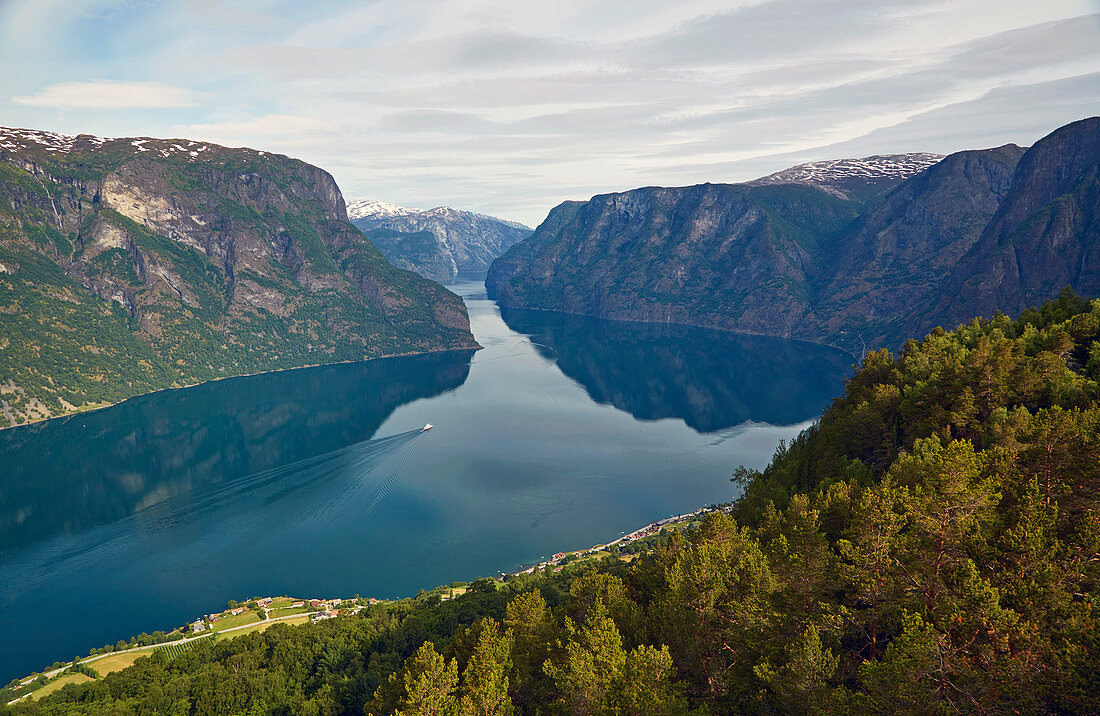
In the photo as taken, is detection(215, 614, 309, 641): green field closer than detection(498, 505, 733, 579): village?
Yes

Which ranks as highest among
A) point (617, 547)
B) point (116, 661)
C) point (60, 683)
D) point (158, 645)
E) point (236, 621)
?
point (60, 683)

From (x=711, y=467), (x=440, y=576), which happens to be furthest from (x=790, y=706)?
(x=711, y=467)

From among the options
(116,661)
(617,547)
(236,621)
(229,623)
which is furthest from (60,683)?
(617,547)

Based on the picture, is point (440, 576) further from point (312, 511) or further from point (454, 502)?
point (312, 511)

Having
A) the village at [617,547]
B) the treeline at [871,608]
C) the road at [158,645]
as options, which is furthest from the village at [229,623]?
the treeline at [871,608]

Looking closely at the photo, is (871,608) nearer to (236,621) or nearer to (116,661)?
(236,621)

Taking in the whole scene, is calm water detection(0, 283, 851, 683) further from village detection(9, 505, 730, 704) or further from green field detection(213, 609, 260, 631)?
green field detection(213, 609, 260, 631)

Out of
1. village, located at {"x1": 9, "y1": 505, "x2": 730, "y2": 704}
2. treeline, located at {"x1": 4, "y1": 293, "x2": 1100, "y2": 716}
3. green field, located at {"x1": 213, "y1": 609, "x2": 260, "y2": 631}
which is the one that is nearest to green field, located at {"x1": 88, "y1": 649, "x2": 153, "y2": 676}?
village, located at {"x1": 9, "y1": 505, "x2": 730, "y2": 704}

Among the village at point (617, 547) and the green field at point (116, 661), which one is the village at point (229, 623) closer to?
the green field at point (116, 661)
